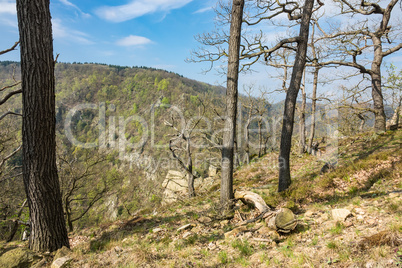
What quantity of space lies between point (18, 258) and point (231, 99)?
558 centimetres

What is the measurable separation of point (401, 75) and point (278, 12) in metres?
11.3

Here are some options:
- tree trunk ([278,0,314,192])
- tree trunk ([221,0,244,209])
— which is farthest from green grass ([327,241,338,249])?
tree trunk ([278,0,314,192])

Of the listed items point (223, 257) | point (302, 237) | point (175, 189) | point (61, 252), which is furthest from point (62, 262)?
point (175, 189)

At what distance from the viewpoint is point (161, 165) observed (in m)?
37.8

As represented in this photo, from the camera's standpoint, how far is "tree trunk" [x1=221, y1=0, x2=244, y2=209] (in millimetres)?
5816

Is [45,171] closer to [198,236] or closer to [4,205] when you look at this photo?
[198,236]

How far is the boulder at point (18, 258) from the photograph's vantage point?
3.73 m

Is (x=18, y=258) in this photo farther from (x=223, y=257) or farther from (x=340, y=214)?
(x=340, y=214)

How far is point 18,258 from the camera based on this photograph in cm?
385

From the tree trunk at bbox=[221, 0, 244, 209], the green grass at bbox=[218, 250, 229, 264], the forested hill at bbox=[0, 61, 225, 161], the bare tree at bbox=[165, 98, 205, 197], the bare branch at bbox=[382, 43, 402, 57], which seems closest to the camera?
the green grass at bbox=[218, 250, 229, 264]

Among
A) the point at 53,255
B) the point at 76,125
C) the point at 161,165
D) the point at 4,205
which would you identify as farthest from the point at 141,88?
the point at 53,255

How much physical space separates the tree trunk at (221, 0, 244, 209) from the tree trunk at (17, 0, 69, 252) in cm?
404

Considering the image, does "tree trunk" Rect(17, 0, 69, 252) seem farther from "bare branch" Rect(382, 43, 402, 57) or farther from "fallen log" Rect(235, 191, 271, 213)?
"bare branch" Rect(382, 43, 402, 57)

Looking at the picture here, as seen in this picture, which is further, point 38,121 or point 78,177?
point 78,177
